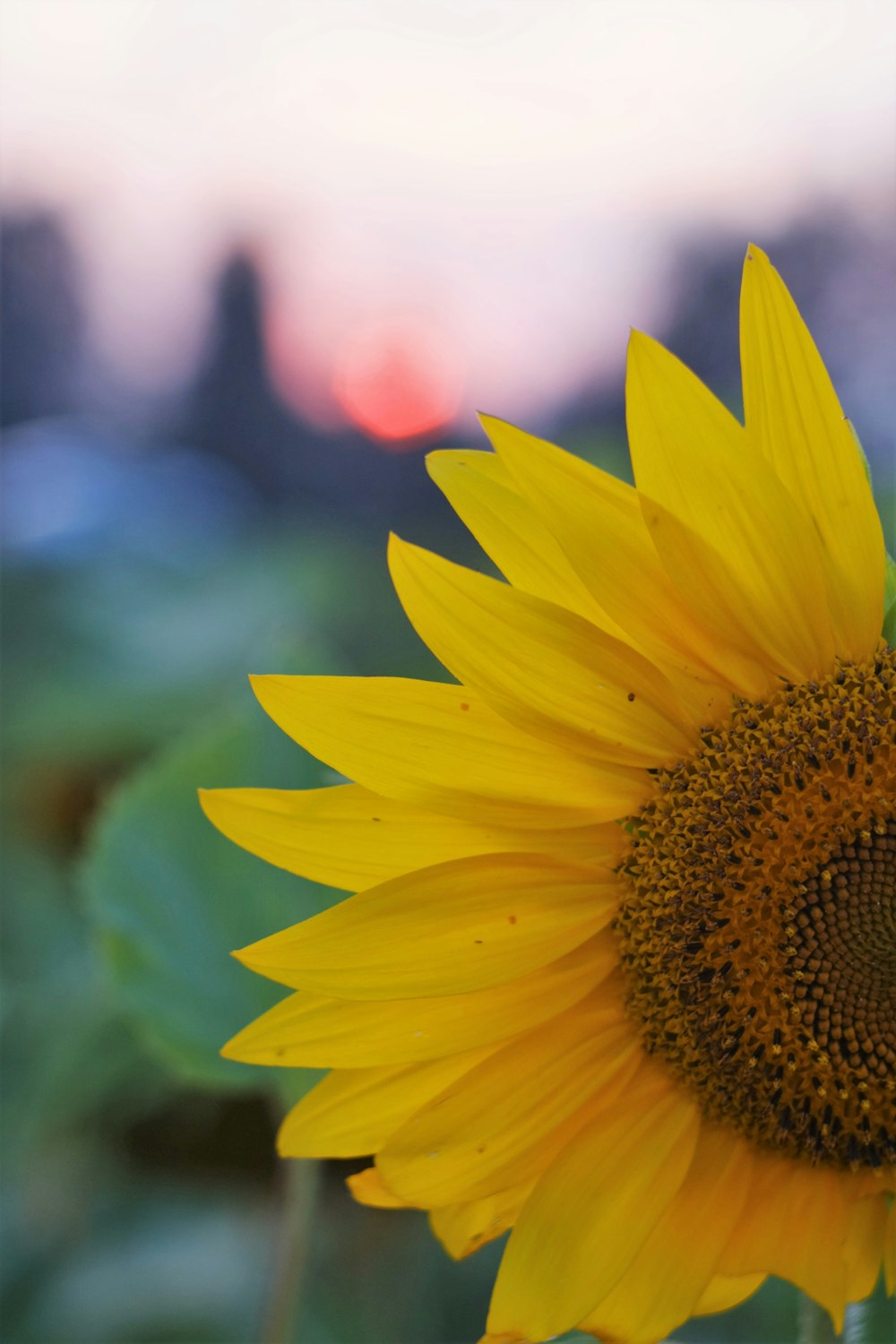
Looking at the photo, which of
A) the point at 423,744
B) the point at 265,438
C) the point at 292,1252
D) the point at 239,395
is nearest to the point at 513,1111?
the point at 423,744

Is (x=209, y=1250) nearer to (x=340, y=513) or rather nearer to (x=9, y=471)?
(x=9, y=471)

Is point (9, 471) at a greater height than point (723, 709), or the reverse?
point (723, 709)

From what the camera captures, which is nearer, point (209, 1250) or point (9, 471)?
point (209, 1250)

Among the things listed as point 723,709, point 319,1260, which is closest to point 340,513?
point 319,1260

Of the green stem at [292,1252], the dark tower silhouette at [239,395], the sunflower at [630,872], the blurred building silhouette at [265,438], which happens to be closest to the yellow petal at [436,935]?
the sunflower at [630,872]

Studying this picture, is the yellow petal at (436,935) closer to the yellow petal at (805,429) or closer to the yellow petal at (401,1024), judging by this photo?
the yellow petal at (401,1024)

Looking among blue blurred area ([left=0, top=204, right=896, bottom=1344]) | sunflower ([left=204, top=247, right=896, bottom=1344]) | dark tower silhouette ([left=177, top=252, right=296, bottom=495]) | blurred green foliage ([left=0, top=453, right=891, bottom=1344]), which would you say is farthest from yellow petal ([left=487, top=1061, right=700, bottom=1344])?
dark tower silhouette ([left=177, top=252, right=296, bottom=495])

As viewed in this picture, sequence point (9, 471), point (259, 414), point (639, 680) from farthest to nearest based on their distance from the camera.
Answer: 1. point (259, 414)
2. point (9, 471)
3. point (639, 680)

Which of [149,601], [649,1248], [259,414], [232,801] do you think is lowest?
[259,414]
